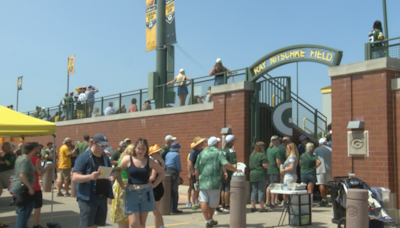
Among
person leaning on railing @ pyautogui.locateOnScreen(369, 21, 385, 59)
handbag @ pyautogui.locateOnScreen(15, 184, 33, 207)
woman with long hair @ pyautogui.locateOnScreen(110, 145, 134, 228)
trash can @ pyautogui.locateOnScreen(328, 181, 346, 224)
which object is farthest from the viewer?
person leaning on railing @ pyautogui.locateOnScreen(369, 21, 385, 59)

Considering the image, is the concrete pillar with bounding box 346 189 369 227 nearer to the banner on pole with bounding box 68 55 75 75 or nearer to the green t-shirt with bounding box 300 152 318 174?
the green t-shirt with bounding box 300 152 318 174

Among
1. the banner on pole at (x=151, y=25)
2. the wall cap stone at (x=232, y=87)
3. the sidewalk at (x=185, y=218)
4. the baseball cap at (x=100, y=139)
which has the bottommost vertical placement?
the sidewalk at (x=185, y=218)

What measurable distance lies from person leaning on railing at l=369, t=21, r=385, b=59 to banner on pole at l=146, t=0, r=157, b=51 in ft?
34.1

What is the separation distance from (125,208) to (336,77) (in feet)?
20.5

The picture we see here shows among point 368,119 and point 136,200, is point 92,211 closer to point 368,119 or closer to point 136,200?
point 136,200

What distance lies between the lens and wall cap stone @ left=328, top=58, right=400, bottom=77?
8797mm

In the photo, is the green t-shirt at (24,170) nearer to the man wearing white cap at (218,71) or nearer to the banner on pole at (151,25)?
the man wearing white cap at (218,71)

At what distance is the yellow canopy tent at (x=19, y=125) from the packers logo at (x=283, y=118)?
680 cm

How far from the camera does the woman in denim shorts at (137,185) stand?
587 centimetres

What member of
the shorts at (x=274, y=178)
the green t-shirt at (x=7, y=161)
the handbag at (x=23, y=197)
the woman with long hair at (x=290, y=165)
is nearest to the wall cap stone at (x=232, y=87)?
the shorts at (x=274, y=178)

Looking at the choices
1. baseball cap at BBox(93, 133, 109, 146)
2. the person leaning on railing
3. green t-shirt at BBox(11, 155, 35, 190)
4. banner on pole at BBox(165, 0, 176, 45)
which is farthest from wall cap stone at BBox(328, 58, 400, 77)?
banner on pole at BBox(165, 0, 176, 45)

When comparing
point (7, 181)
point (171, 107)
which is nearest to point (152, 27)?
point (171, 107)

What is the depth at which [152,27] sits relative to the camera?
1833 centimetres

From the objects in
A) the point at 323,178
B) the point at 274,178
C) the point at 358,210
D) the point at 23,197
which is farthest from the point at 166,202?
the point at 358,210
